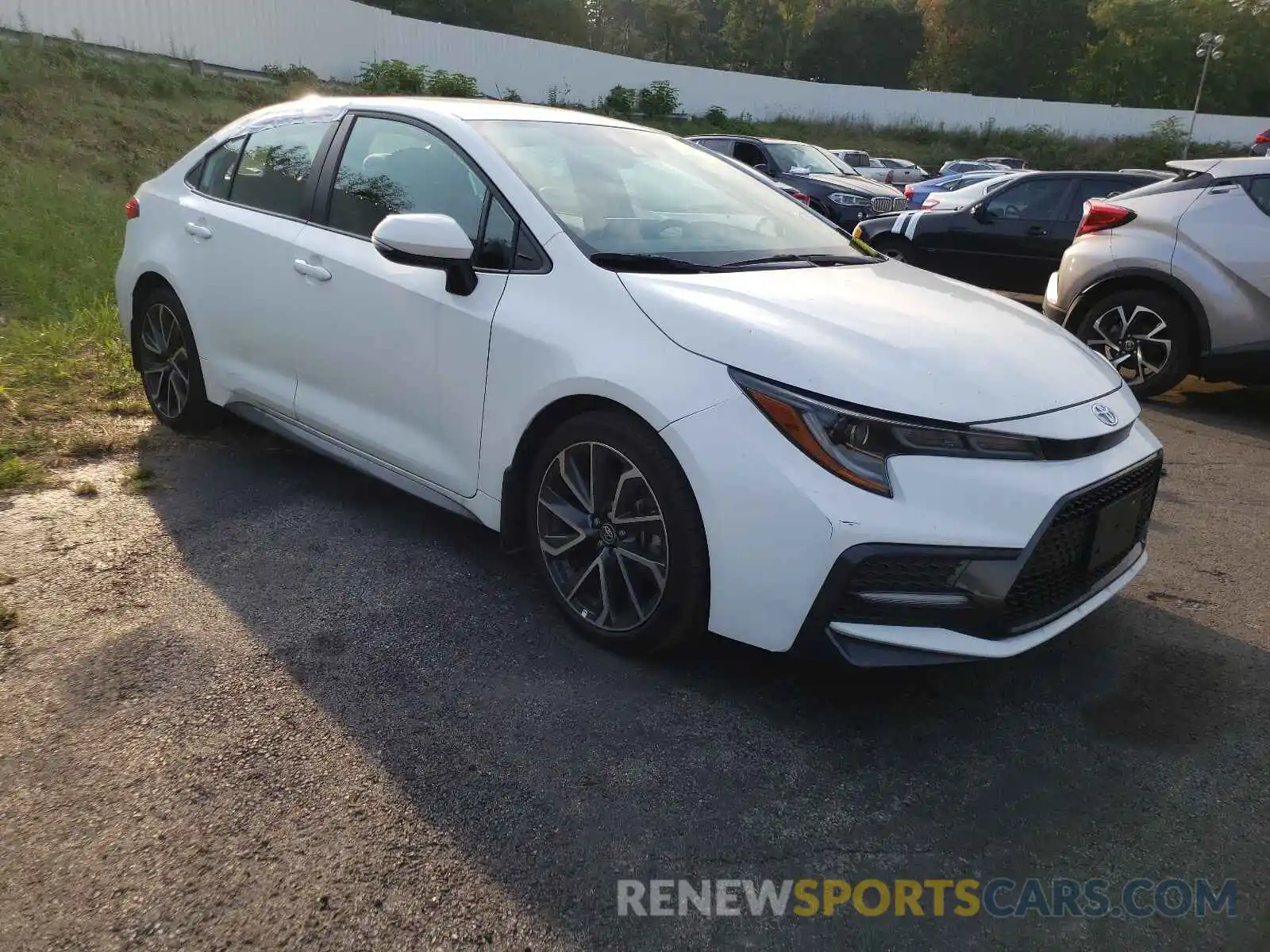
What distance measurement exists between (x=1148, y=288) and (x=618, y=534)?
16.4 feet

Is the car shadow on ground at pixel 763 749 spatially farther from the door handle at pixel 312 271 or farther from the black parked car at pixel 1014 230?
the black parked car at pixel 1014 230

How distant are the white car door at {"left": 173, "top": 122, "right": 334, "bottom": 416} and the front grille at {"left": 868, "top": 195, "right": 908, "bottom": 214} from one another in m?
9.81

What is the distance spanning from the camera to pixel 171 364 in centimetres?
455

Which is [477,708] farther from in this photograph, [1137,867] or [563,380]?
[1137,867]

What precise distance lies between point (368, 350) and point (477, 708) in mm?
1441

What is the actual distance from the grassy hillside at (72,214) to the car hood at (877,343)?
3.13m

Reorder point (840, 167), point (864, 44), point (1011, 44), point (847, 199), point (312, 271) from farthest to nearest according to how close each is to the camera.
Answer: point (864, 44) < point (1011, 44) < point (840, 167) < point (847, 199) < point (312, 271)

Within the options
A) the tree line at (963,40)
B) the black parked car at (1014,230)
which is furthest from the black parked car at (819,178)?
the tree line at (963,40)

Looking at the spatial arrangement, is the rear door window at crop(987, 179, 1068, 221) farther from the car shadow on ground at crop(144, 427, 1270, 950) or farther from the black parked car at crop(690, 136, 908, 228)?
the car shadow on ground at crop(144, 427, 1270, 950)

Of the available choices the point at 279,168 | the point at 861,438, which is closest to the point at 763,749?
the point at 861,438

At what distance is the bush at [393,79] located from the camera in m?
23.5

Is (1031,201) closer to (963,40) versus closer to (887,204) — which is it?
(887,204)

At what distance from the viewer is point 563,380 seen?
283 centimetres

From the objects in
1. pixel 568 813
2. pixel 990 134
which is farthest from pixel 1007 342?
pixel 990 134
